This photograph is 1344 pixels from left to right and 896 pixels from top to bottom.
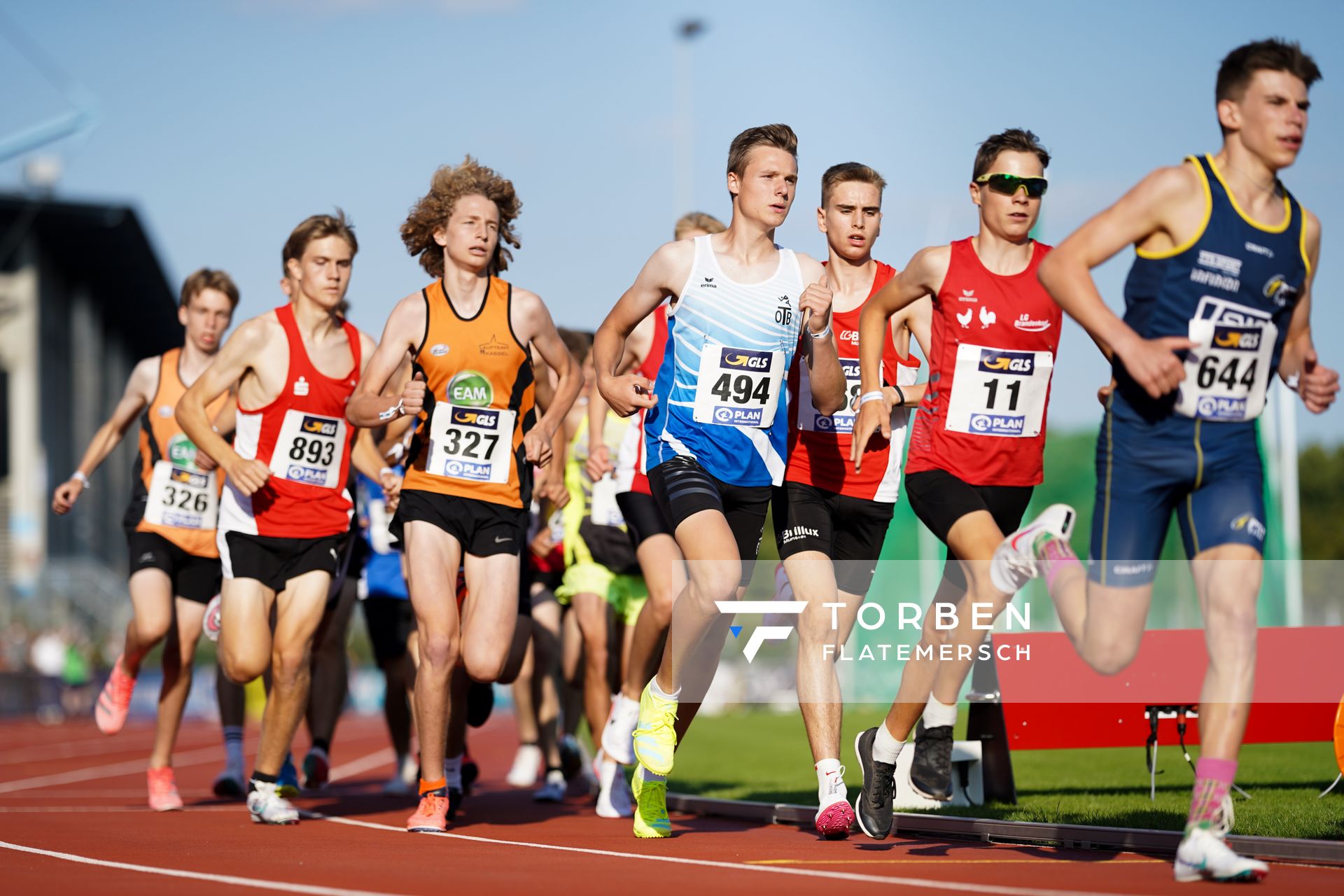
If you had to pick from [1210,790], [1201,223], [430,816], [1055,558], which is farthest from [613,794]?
[1201,223]

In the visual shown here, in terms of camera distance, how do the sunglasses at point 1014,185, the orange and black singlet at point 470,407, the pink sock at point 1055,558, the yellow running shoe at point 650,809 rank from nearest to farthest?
the pink sock at point 1055,558 → the sunglasses at point 1014,185 → the yellow running shoe at point 650,809 → the orange and black singlet at point 470,407

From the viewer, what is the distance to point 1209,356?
18.2 ft

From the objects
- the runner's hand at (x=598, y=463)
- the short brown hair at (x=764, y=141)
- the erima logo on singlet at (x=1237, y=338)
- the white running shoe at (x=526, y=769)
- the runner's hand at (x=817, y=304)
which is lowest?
the white running shoe at (x=526, y=769)

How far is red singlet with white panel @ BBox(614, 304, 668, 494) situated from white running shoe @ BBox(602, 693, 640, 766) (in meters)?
1.18

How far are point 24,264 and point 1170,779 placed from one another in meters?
44.0

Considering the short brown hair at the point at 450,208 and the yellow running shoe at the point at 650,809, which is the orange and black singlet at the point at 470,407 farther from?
the yellow running shoe at the point at 650,809

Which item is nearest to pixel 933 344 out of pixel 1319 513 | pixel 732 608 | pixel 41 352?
pixel 732 608

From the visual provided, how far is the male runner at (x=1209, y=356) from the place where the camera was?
5465 mm

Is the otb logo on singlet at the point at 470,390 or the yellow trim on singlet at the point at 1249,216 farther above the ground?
the yellow trim on singlet at the point at 1249,216

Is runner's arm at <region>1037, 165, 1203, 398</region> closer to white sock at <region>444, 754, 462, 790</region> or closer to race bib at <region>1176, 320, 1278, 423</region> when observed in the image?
race bib at <region>1176, 320, 1278, 423</region>

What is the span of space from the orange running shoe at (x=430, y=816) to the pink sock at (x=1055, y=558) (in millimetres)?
3295

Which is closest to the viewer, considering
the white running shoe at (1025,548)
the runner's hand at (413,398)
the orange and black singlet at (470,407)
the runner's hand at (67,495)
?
the white running shoe at (1025,548)

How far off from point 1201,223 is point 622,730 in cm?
448

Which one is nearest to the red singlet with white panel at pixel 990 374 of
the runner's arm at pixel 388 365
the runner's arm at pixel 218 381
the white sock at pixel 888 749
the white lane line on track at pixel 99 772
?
the white sock at pixel 888 749
